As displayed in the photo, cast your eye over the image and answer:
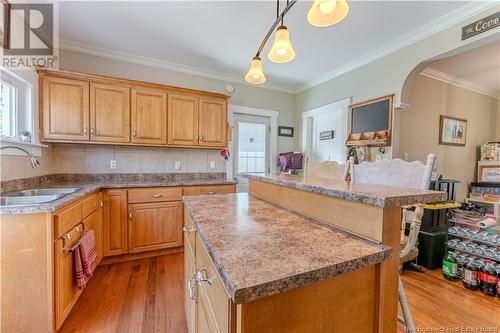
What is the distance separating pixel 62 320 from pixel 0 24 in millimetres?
2215

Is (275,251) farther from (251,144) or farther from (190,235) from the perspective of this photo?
(251,144)

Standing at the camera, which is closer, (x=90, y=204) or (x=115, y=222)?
(x=90, y=204)

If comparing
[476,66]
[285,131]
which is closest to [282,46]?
[285,131]

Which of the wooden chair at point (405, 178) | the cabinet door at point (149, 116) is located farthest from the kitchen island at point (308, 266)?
the cabinet door at point (149, 116)

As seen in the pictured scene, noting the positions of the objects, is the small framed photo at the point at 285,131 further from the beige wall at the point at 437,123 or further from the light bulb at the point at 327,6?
the light bulb at the point at 327,6

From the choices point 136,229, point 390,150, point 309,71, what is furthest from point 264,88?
point 136,229

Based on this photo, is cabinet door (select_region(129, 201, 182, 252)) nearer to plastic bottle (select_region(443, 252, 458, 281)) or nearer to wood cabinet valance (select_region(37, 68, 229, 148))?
wood cabinet valance (select_region(37, 68, 229, 148))

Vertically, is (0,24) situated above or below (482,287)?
above

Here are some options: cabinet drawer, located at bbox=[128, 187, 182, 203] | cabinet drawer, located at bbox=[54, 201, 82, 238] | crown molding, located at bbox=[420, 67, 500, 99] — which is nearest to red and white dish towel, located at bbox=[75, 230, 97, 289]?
cabinet drawer, located at bbox=[54, 201, 82, 238]

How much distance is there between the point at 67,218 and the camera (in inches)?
61.9

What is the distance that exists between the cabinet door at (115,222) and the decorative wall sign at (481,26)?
363cm

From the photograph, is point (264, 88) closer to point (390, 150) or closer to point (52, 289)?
point (390, 150)

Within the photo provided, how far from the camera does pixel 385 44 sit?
8.37ft

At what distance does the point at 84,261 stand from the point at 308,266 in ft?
6.24
